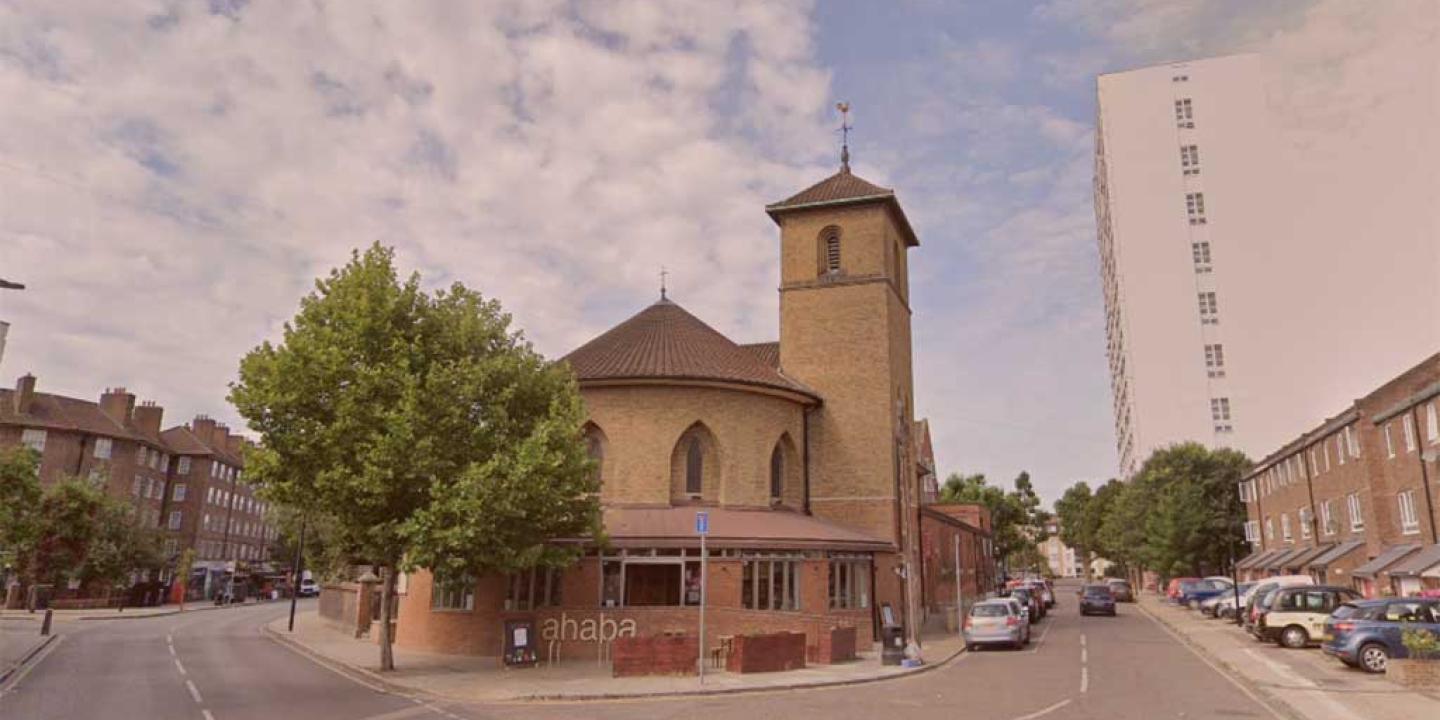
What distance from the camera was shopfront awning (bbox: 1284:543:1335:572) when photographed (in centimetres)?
3888

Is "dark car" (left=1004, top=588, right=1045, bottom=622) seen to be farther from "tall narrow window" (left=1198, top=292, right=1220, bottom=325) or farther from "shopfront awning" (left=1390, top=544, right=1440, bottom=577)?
"tall narrow window" (left=1198, top=292, right=1220, bottom=325)

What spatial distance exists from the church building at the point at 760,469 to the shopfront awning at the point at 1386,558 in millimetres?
16263

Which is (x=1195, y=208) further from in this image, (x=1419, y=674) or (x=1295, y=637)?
(x=1419, y=674)

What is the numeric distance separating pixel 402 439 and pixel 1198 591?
1632 inches

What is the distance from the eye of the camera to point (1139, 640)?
29125 mm

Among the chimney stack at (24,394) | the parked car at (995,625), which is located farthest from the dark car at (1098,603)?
the chimney stack at (24,394)

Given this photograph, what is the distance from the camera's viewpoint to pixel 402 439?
1825 cm

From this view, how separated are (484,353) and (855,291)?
16.8 meters

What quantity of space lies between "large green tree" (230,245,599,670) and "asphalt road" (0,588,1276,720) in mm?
3416

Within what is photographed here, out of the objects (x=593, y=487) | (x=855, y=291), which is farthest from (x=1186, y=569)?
(x=593, y=487)

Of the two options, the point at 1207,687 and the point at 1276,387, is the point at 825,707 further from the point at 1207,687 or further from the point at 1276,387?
the point at 1276,387

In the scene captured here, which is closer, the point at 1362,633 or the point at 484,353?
the point at 1362,633

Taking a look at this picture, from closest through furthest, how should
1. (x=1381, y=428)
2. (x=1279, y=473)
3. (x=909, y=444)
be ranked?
(x=1381, y=428)
(x=909, y=444)
(x=1279, y=473)

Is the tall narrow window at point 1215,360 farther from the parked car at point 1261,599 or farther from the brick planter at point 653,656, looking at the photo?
the brick planter at point 653,656
